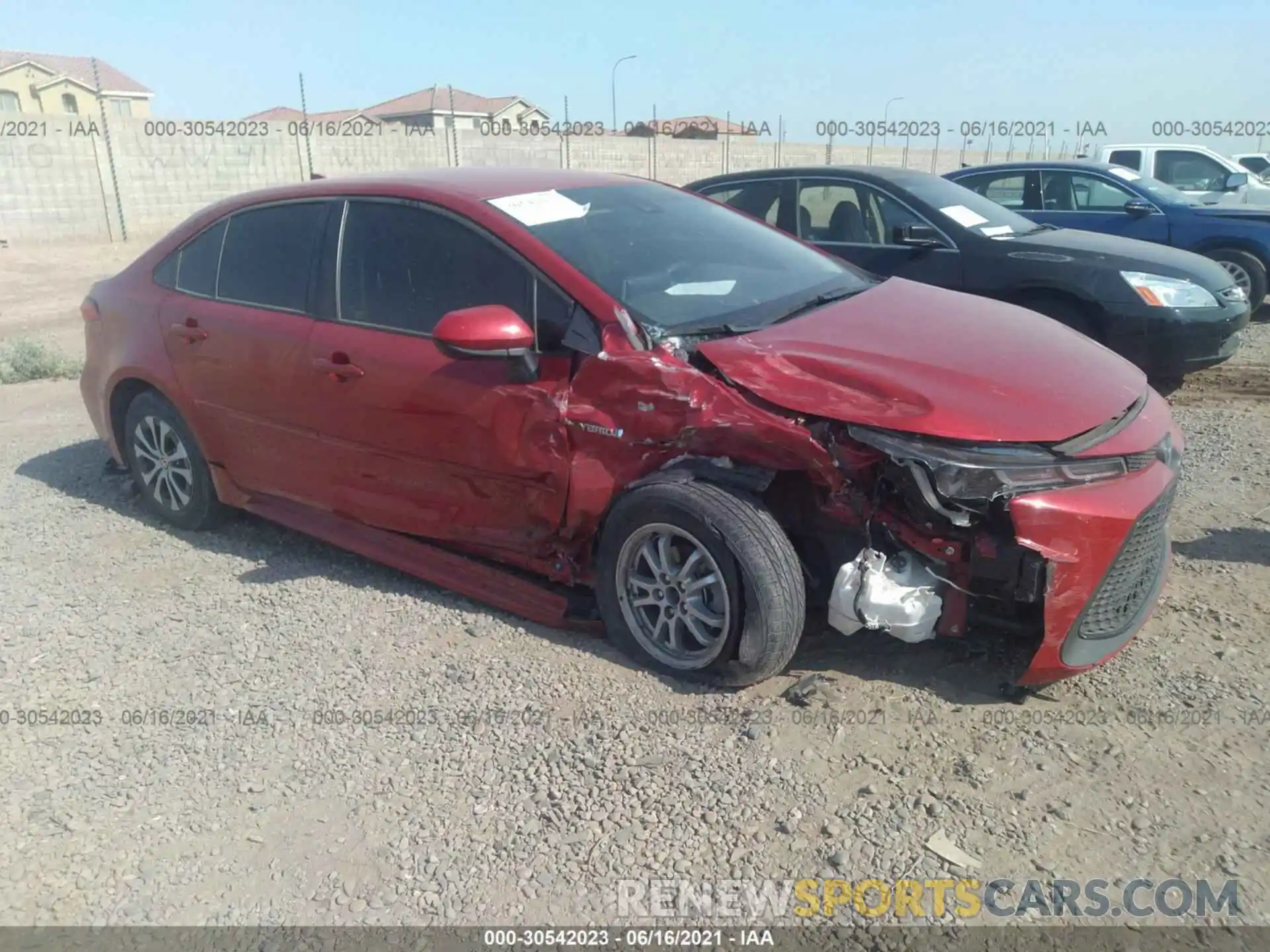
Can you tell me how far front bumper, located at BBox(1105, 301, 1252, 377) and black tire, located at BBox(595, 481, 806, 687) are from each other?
4250 mm

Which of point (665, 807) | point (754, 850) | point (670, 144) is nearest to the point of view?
point (754, 850)

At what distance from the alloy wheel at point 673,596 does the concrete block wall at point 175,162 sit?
14435mm

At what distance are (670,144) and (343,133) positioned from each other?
10655 mm

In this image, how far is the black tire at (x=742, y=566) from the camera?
3178 millimetres

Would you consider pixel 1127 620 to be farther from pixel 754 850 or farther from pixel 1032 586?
pixel 754 850

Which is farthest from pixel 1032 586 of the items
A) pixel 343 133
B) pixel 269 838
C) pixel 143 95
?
pixel 143 95

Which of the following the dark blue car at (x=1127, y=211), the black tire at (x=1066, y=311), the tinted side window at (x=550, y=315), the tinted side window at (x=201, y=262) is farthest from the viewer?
the dark blue car at (x=1127, y=211)

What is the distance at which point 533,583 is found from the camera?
4031 mm

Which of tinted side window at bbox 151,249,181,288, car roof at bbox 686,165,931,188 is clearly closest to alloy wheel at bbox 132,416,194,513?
tinted side window at bbox 151,249,181,288

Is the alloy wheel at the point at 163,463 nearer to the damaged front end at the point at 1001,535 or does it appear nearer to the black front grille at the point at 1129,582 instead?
the damaged front end at the point at 1001,535

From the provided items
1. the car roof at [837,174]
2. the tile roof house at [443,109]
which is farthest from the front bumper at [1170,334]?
the tile roof house at [443,109]

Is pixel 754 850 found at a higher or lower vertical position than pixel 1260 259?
lower

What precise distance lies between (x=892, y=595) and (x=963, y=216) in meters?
4.79

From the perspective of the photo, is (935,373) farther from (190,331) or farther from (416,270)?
(190,331)
